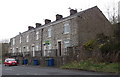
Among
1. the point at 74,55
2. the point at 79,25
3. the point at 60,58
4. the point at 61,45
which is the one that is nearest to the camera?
the point at 74,55

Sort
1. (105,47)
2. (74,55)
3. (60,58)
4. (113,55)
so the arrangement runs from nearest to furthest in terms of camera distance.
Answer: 1. (113,55)
2. (105,47)
3. (74,55)
4. (60,58)

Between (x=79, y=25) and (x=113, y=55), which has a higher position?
(x=79, y=25)

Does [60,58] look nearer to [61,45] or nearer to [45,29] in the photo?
[61,45]

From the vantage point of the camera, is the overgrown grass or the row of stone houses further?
the row of stone houses

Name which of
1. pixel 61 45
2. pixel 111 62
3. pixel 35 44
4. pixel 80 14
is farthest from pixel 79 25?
pixel 35 44

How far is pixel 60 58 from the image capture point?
26.1 meters

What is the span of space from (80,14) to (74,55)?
7.92 meters

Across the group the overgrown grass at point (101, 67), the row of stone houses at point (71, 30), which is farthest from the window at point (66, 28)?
the overgrown grass at point (101, 67)

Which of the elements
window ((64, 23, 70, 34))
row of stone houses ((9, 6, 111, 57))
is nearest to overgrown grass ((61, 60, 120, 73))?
row of stone houses ((9, 6, 111, 57))

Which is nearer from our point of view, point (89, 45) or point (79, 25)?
point (89, 45)

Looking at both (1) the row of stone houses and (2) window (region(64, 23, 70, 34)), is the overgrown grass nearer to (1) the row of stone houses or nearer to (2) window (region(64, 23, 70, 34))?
(1) the row of stone houses

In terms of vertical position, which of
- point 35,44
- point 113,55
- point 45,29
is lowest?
point 113,55

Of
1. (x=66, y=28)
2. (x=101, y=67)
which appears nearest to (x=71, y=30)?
(x=66, y=28)

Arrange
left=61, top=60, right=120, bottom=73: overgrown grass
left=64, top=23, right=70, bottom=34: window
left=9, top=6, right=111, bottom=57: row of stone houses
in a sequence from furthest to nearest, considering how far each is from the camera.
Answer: left=64, top=23, right=70, bottom=34: window, left=9, top=6, right=111, bottom=57: row of stone houses, left=61, top=60, right=120, bottom=73: overgrown grass
